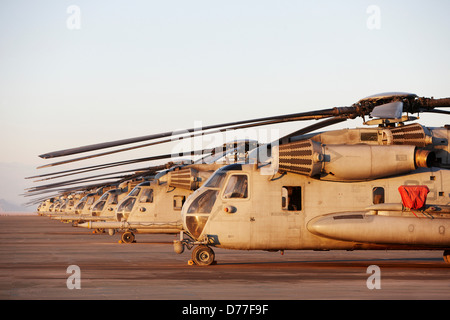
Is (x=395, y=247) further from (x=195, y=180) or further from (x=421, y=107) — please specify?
(x=195, y=180)

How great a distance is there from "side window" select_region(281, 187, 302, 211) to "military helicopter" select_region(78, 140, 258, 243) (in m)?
5.23

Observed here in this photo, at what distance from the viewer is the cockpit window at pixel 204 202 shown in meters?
16.9

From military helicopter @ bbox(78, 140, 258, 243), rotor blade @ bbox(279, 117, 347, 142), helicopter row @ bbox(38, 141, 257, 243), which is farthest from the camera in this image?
military helicopter @ bbox(78, 140, 258, 243)

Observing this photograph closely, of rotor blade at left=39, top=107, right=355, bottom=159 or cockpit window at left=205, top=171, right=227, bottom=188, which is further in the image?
cockpit window at left=205, top=171, right=227, bottom=188

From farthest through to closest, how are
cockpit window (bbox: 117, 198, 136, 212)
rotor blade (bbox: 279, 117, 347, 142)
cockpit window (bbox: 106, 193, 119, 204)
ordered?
cockpit window (bbox: 106, 193, 119, 204) → cockpit window (bbox: 117, 198, 136, 212) → rotor blade (bbox: 279, 117, 347, 142)

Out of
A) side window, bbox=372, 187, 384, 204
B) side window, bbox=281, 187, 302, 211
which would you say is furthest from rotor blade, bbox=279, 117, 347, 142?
side window, bbox=372, 187, 384, 204

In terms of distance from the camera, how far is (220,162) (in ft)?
81.4

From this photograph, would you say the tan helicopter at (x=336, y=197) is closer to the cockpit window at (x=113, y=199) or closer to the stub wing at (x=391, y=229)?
the stub wing at (x=391, y=229)

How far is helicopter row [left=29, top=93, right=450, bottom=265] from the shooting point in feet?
52.3

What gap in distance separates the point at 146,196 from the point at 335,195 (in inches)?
571

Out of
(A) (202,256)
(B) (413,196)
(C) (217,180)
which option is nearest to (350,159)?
(B) (413,196)

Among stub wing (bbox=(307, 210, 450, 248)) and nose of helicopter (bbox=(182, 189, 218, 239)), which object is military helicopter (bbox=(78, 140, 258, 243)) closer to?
nose of helicopter (bbox=(182, 189, 218, 239))
